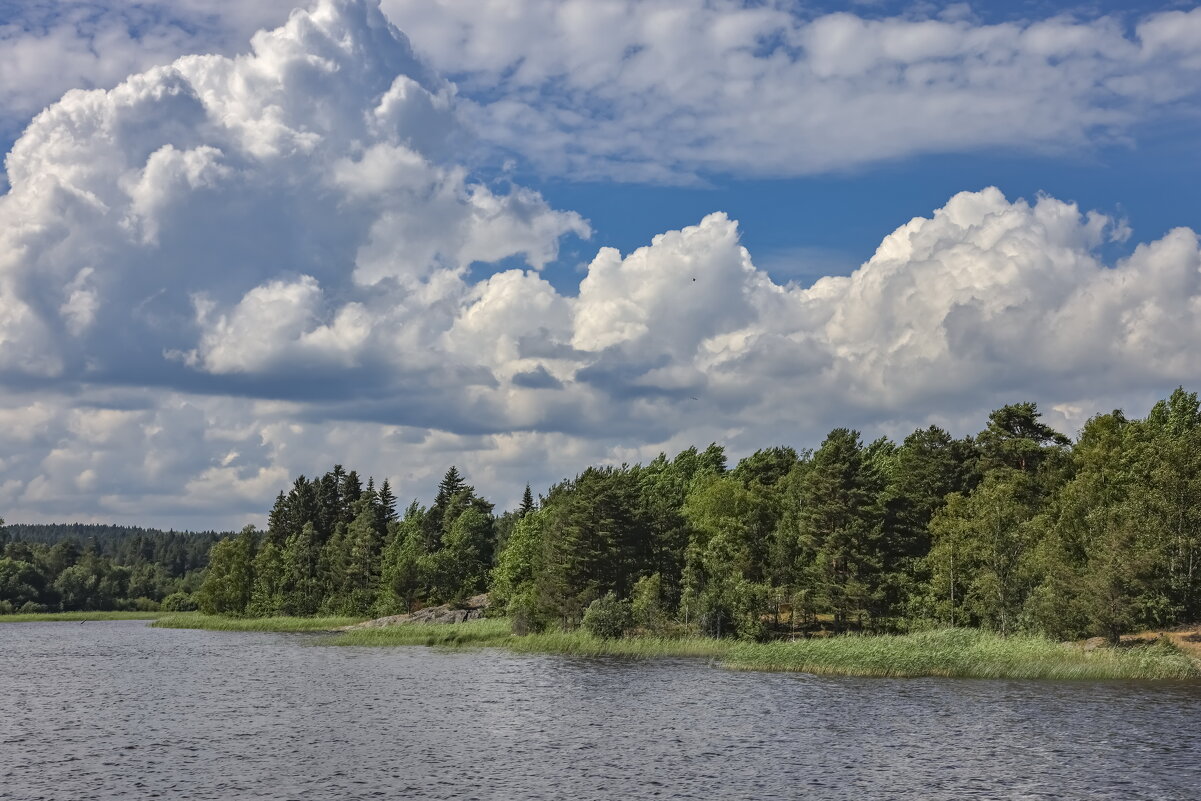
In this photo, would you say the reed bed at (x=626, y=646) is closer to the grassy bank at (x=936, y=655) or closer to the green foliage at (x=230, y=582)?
the grassy bank at (x=936, y=655)

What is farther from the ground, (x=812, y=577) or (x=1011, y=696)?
(x=812, y=577)

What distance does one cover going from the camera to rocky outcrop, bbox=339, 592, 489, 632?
158 metres

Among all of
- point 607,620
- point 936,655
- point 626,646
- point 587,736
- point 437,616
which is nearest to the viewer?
point 587,736

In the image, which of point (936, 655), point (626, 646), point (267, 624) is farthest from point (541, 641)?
point (267, 624)

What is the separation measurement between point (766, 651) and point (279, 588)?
122 metres

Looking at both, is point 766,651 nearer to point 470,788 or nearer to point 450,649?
point 450,649

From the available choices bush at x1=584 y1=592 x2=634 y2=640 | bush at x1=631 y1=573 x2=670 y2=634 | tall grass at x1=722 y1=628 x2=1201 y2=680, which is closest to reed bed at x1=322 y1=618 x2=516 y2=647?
bush at x1=584 y1=592 x2=634 y2=640

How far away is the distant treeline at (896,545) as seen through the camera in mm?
92812

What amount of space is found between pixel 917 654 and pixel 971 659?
4241mm

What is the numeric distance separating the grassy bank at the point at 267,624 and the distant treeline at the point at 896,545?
8470mm

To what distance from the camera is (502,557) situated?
6230 inches

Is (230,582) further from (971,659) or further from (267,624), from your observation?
(971,659)

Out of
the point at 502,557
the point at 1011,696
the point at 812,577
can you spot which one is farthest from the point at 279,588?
the point at 1011,696

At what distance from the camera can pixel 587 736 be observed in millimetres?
56781
